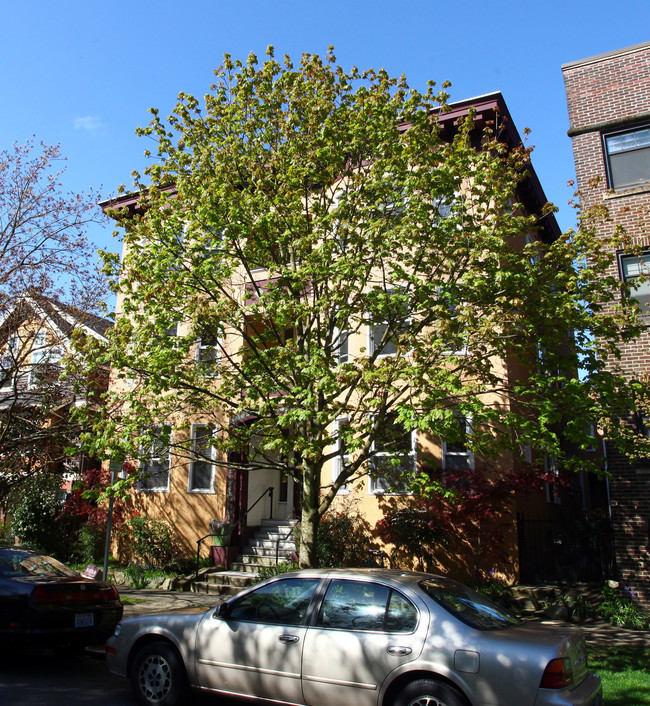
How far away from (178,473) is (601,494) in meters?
16.5

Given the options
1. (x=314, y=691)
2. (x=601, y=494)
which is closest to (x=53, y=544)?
(x=314, y=691)

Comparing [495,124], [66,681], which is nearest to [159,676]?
[66,681]

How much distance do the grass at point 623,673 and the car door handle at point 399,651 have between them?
291cm

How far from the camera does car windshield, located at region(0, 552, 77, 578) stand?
316 inches

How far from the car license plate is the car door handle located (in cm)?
460

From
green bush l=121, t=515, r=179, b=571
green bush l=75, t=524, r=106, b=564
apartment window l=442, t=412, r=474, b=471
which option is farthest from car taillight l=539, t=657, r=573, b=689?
green bush l=75, t=524, r=106, b=564

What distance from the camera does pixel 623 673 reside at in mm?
7754

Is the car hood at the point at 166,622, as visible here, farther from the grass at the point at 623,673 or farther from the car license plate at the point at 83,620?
the grass at the point at 623,673

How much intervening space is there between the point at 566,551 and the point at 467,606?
34.5ft

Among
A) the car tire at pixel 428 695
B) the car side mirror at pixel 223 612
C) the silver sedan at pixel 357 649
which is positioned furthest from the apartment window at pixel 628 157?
the car side mirror at pixel 223 612

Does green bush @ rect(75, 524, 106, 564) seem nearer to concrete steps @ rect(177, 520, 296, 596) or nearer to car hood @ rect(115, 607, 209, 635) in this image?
concrete steps @ rect(177, 520, 296, 596)

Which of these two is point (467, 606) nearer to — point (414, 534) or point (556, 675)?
point (556, 675)

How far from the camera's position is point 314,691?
17.7 ft

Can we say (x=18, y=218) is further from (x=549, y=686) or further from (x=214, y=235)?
(x=549, y=686)
